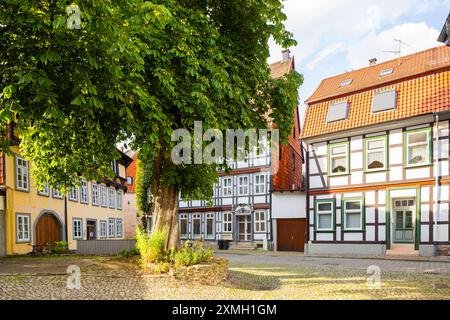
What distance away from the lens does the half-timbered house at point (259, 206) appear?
1131 inches

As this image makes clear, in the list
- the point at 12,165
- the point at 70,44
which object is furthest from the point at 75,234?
the point at 70,44

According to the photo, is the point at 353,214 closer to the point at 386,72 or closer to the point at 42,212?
the point at 386,72

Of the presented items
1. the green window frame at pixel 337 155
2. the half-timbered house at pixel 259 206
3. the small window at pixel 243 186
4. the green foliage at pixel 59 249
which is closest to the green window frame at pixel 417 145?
the green window frame at pixel 337 155

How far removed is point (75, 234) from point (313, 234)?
14.8m

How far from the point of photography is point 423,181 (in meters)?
20.2

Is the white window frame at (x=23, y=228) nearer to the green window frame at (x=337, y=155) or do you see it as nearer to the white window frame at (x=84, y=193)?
the white window frame at (x=84, y=193)

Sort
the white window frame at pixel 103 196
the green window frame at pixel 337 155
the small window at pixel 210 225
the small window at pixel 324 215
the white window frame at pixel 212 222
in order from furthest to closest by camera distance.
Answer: the small window at pixel 210 225 < the white window frame at pixel 212 222 < the white window frame at pixel 103 196 < the small window at pixel 324 215 < the green window frame at pixel 337 155

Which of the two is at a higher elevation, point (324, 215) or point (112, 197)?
point (112, 197)

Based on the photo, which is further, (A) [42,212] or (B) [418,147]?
(A) [42,212]

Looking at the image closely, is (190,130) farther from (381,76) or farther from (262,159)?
(262,159)

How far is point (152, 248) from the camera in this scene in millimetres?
11453

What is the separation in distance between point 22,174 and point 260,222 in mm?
17001

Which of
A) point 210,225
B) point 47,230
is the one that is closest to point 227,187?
point 210,225

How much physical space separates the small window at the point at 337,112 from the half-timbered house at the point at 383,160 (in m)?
0.06
